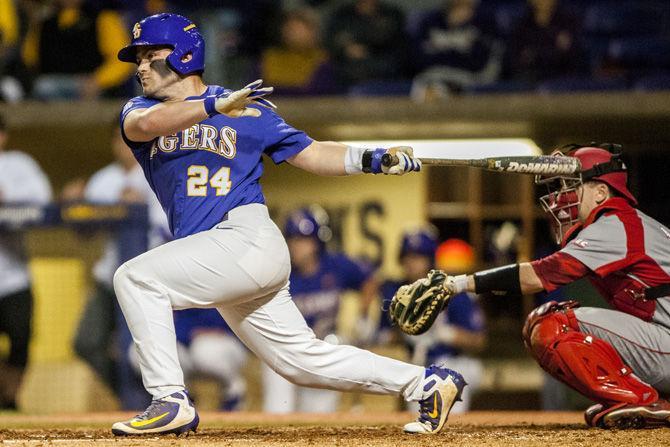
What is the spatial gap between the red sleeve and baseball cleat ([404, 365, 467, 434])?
52 centimetres

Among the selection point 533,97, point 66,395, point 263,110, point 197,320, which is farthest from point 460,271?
point 263,110

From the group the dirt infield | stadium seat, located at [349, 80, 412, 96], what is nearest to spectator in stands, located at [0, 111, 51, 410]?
the dirt infield

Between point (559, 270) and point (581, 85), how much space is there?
169 inches

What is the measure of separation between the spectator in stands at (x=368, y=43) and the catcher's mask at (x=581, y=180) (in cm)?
473

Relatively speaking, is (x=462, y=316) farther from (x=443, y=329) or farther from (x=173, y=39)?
(x=173, y=39)

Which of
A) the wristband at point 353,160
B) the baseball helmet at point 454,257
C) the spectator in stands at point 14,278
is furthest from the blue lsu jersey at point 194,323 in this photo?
the wristband at point 353,160

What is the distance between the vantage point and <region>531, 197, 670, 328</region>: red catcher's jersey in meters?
4.14

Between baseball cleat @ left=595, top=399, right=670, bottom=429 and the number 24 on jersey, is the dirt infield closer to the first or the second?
baseball cleat @ left=595, top=399, right=670, bottom=429

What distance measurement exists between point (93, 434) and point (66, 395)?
3.24m

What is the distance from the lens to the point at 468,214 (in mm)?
9000

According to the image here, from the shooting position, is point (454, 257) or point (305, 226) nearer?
point (305, 226)

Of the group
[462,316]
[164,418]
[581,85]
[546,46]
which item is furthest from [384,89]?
[164,418]

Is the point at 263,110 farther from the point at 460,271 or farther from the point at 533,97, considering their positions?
the point at 460,271

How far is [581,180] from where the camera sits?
14.2 ft
